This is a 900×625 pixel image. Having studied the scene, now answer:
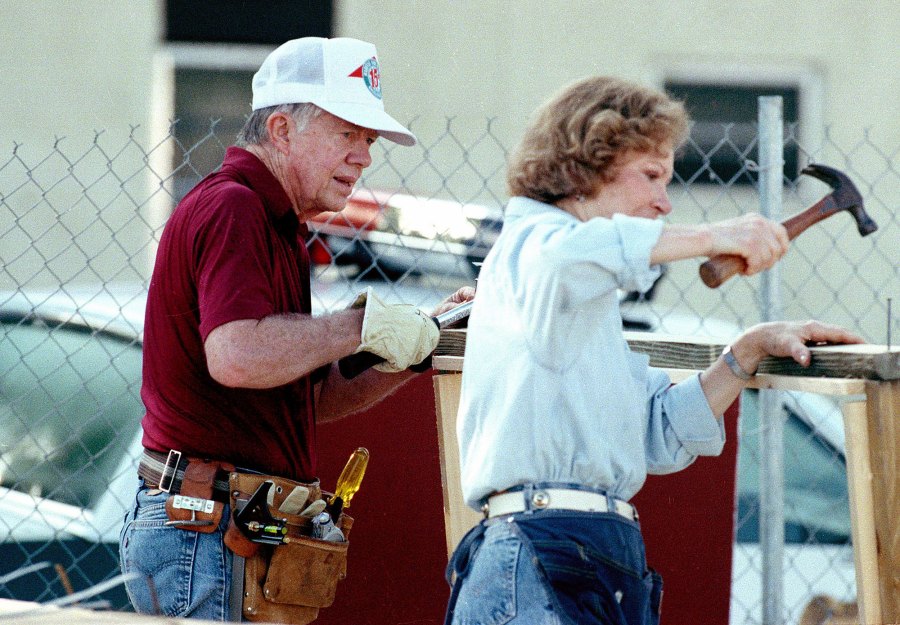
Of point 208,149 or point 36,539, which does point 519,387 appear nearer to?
point 36,539

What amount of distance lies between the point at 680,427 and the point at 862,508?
1.25 feet

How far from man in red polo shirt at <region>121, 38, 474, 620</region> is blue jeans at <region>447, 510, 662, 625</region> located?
577 millimetres

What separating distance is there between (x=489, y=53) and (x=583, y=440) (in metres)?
5.89

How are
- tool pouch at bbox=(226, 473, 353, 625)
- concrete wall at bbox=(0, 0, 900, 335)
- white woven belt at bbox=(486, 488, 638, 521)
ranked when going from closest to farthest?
white woven belt at bbox=(486, 488, 638, 521) < tool pouch at bbox=(226, 473, 353, 625) < concrete wall at bbox=(0, 0, 900, 335)

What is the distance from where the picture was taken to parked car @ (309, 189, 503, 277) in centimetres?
Result: 430

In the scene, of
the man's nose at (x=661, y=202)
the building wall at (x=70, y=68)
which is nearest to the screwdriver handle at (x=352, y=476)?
the man's nose at (x=661, y=202)

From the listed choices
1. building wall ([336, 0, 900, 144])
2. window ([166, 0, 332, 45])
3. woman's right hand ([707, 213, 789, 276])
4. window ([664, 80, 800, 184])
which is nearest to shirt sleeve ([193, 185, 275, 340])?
woman's right hand ([707, 213, 789, 276])

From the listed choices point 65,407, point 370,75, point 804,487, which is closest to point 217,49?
point 65,407

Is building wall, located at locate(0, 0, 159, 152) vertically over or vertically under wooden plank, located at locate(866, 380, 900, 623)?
over

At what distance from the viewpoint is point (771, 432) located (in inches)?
134

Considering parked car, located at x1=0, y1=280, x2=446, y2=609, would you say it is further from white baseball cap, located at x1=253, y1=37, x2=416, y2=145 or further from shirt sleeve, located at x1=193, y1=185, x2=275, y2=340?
shirt sleeve, located at x1=193, y1=185, x2=275, y2=340

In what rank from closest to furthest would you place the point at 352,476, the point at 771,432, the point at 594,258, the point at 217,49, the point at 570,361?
the point at 594,258, the point at 570,361, the point at 352,476, the point at 771,432, the point at 217,49

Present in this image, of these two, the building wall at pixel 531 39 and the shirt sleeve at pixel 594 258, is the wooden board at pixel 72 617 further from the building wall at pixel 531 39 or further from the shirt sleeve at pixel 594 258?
the building wall at pixel 531 39

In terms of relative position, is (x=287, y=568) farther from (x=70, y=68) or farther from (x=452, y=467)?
(x=70, y=68)
